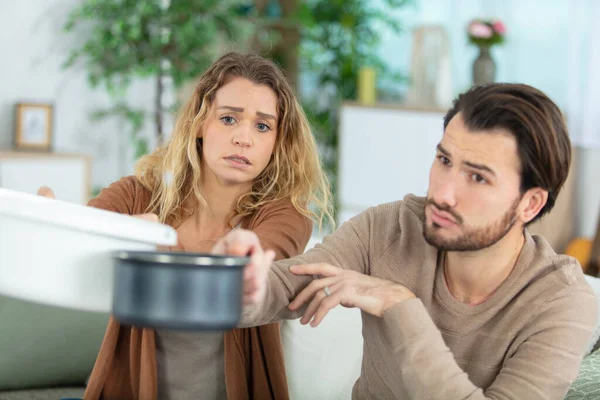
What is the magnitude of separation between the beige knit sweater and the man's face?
0.11 metres

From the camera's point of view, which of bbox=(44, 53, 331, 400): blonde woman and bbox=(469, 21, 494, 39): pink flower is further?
bbox=(469, 21, 494, 39): pink flower

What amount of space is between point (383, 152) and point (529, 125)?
131 inches

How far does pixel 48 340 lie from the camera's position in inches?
83.1

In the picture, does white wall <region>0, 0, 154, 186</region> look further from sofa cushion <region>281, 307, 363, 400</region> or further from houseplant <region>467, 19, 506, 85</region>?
sofa cushion <region>281, 307, 363, 400</region>

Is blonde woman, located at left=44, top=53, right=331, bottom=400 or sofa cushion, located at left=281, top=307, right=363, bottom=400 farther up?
blonde woman, located at left=44, top=53, right=331, bottom=400

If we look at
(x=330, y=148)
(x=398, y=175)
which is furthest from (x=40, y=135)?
(x=398, y=175)

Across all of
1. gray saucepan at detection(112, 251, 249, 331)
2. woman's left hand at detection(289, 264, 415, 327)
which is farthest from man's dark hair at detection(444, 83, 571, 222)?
gray saucepan at detection(112, 251, 249, 331)

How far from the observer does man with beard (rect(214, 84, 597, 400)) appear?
1323 mm

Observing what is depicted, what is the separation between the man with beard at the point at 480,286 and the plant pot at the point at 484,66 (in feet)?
9.88

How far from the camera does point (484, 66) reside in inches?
173

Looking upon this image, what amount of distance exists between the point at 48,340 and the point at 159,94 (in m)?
3.16

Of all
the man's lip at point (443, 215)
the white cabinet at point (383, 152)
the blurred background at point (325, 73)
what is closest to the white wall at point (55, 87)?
the blurred background at point (325, 73)

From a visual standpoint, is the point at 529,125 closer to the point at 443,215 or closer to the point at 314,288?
the point at 443,215

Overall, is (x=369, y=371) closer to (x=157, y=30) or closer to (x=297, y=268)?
(x=297, y=268)
